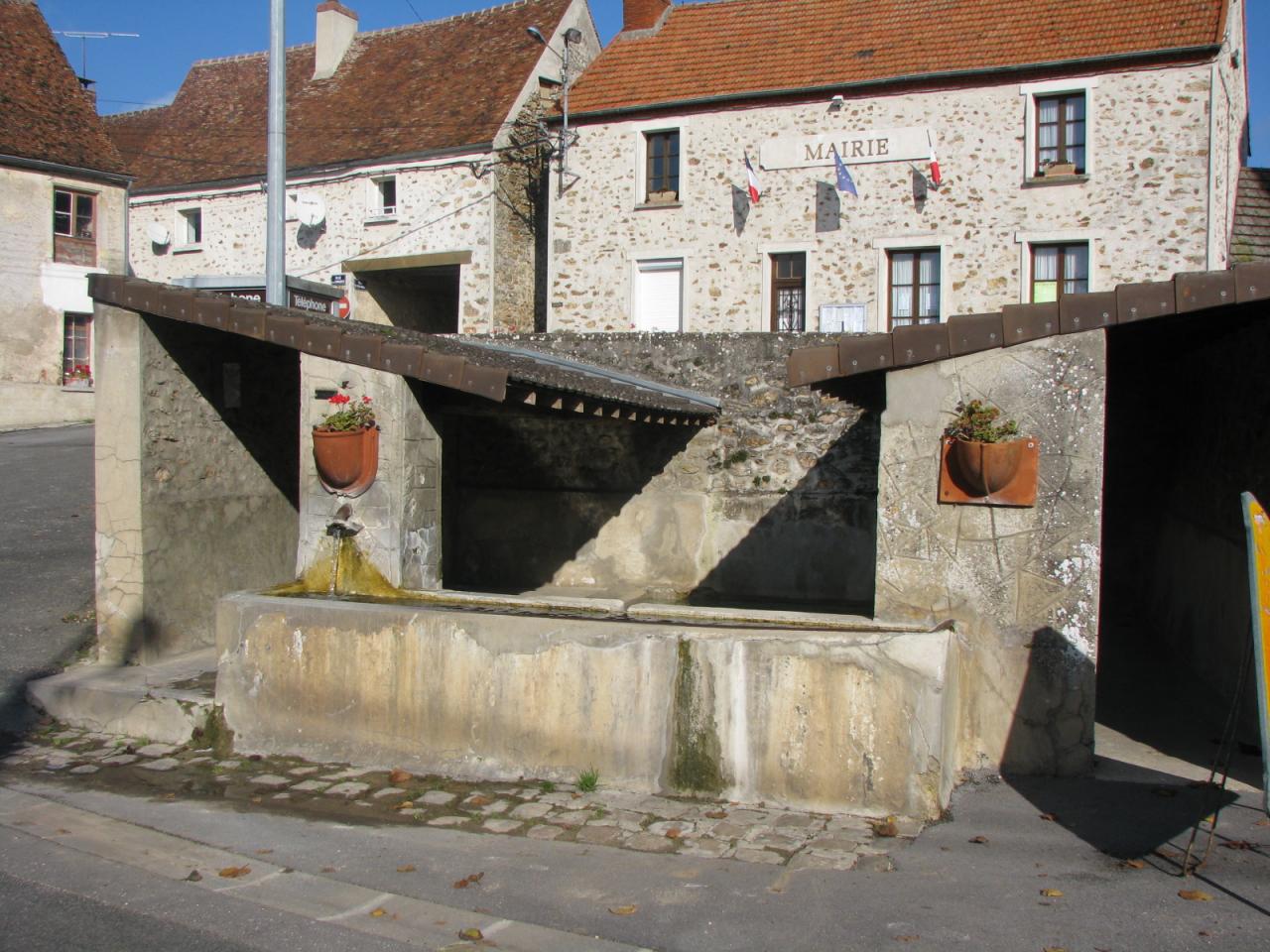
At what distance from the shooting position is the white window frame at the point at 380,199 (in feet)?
71.8

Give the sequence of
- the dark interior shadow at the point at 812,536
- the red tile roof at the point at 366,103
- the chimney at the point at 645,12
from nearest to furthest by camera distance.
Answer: the dark interior shadow at the point at 812,536 < the chimney at the point at 645,12 < the red tile roof at the point at 366,103

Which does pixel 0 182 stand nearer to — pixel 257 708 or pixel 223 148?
pixel 223 148

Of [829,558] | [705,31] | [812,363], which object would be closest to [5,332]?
[705,31]

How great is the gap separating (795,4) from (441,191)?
285 inches

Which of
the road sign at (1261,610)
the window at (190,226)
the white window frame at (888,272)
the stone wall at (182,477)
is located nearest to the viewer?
the road sign at (1261,610)

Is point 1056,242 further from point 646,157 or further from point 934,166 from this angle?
point 646,157

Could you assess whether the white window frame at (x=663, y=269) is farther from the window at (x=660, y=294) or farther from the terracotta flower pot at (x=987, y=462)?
the terracotta flower pot at (x=987, y=462)

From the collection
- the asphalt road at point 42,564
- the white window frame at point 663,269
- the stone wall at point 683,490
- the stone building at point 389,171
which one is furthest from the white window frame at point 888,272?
the asphalt road at point 42,564

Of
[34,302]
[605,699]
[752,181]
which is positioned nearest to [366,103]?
[34,302]

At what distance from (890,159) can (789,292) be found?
2.56 metres

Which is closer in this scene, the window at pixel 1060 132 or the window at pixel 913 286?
the window at pixel 1060 132

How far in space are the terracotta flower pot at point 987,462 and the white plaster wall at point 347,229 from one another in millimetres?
15584

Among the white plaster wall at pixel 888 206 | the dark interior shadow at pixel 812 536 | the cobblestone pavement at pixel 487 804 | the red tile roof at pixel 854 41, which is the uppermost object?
the red tile roof at pixel 854 41

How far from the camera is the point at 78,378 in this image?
23297 mm
